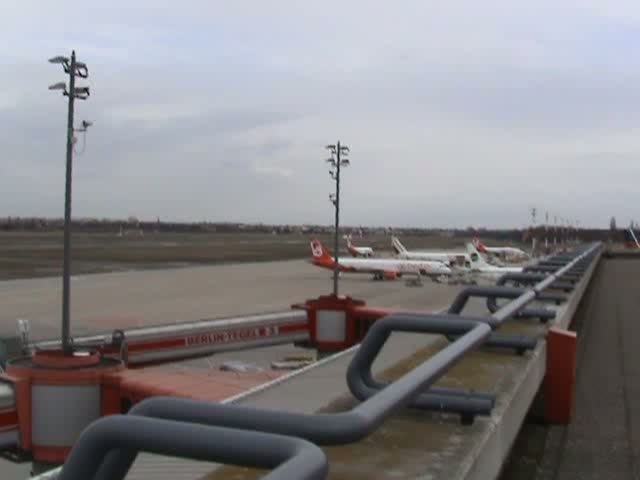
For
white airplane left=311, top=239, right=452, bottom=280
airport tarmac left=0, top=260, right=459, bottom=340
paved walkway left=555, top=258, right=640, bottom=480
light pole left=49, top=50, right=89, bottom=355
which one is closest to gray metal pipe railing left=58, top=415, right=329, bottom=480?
paved walkway left=555, top=258, right=640, bottom=480

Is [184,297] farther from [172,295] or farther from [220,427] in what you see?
[220,427]

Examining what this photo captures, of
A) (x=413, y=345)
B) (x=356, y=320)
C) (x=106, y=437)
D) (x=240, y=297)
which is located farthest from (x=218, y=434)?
(x=240, y=297)

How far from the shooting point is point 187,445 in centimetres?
189

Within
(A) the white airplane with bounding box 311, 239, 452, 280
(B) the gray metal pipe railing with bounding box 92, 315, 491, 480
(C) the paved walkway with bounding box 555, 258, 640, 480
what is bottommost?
(A) the white airplane with bounding box 311, 239, 452, 280

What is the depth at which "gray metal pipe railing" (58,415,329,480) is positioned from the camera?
1830mm

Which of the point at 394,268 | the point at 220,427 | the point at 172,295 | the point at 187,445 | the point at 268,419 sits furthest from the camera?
the point at 394,268

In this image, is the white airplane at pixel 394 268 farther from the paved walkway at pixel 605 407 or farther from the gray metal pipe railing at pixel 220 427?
the gray metal pipe railing at pixel 220 427

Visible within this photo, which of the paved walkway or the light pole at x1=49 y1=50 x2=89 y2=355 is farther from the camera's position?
the light pole at x1=49 y1=50 x2=89 y2=355

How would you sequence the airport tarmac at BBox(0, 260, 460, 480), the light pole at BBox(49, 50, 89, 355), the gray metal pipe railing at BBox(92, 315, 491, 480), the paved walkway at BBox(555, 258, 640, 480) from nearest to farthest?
the gray metal pipe railing at BBox(92, 315, 491, 480) < the paved walkway at BBox(555, 258, 640, 480) < the light pole at BBox(49, 50, 89, 355) < the airport tarmac at BBox(0, 260, 460, 480)

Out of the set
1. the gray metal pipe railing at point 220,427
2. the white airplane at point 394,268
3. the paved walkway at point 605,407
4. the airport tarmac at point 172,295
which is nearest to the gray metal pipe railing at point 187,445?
the gray metal pipe railing at point 220,427

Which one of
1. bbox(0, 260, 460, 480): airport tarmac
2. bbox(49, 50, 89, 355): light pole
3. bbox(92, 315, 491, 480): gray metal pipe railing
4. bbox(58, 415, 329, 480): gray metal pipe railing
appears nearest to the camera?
bbox(58, 415, 329, 480): gray metal pipe railing

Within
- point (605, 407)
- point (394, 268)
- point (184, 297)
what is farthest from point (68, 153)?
point (394, 268)

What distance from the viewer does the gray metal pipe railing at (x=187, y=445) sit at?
1830 mm

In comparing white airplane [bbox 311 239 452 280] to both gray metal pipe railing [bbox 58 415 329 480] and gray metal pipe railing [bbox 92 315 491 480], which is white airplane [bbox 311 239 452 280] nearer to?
gray metal pipe railing [bbox 92 315 491 480]
